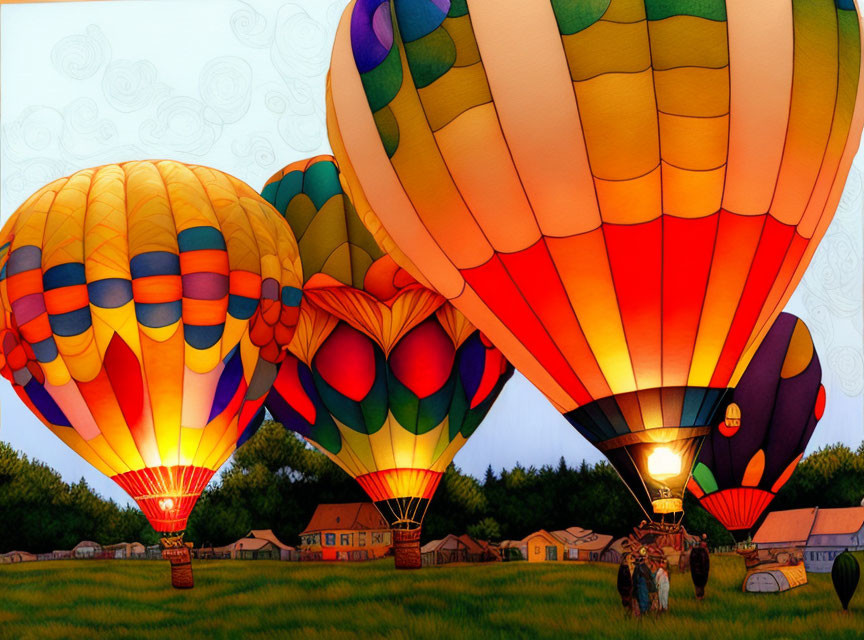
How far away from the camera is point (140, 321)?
596 centimetres

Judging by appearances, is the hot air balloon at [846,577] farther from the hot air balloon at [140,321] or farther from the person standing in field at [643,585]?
the hot air balloon at [140,321]

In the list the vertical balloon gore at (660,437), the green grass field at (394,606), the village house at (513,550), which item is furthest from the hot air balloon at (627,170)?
the village house at (513,550)

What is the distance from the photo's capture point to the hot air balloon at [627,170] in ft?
14.3

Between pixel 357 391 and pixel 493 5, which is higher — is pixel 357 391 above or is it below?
below

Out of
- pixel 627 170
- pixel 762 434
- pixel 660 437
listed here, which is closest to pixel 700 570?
pixel 660 437

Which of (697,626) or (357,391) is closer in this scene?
(697,626)

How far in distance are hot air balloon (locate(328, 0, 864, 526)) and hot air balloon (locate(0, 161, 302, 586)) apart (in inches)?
66.4

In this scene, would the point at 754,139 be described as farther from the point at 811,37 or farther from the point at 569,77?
the point at 569,77

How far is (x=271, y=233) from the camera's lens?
6.39 meters

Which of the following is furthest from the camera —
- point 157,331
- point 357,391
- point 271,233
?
point 357,391

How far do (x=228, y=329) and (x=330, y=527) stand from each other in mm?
3242

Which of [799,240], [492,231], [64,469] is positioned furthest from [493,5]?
[64,469]

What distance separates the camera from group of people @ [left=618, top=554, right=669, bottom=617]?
4.54 metres

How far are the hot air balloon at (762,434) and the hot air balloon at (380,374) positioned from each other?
1.75m
